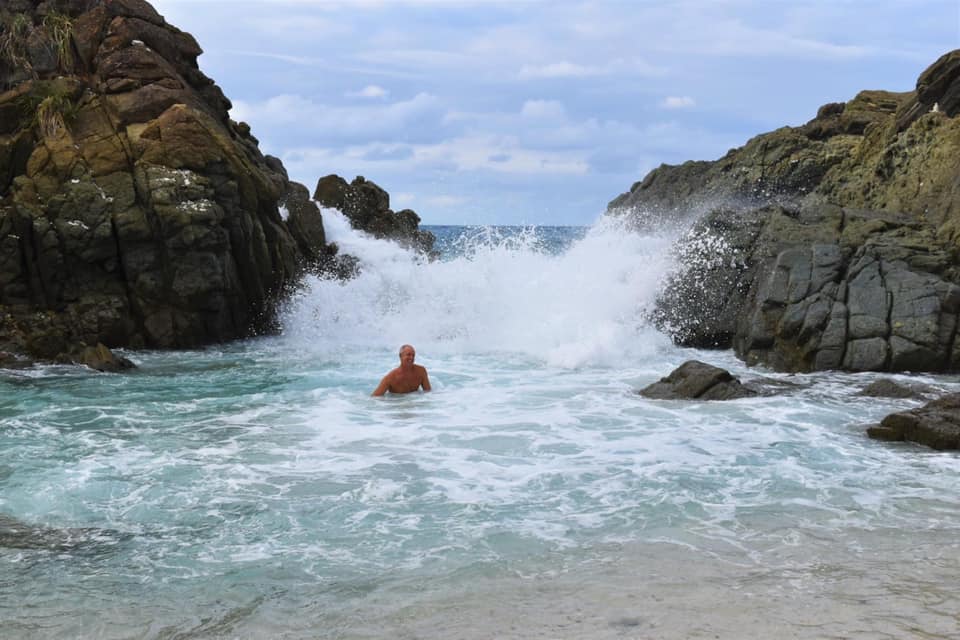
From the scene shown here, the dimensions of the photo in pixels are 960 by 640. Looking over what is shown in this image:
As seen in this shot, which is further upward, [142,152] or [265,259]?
[142,152]

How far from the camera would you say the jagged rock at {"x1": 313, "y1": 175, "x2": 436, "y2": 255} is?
88.7 feet

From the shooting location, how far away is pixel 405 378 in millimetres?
11227

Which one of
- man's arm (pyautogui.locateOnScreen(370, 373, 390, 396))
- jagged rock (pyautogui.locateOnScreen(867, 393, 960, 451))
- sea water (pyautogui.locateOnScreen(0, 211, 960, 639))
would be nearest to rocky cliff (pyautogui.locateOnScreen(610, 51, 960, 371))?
sea water (pyautogui.locateOnScreen(0, 211, 960, 639))

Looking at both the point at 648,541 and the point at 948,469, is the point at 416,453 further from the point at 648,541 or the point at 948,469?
the point at 948,469

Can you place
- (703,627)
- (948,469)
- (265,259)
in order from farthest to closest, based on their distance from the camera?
1. (265,259)
2. (948,469)
3. (703,627)

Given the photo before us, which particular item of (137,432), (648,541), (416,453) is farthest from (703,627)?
(137,432)

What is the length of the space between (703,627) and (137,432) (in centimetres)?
674

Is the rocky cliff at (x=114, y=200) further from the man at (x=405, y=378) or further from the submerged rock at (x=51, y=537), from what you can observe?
the submerged rock at (x=51, y=537)

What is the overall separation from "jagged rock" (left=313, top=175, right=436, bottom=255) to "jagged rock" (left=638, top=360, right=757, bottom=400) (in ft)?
53.5

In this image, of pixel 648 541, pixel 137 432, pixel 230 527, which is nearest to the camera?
pixel 648 541

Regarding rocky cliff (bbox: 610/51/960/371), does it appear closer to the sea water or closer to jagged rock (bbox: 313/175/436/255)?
the sea water

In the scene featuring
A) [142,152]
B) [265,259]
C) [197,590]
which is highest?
[142,152]

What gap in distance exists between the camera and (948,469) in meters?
7.28

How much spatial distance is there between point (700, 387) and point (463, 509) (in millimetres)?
5048
